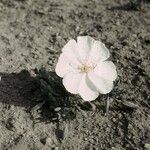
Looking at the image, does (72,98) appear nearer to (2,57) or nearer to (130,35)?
(2,57)

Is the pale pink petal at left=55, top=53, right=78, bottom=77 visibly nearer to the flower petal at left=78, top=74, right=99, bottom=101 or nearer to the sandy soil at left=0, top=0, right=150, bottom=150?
the flower petal at left=78, top=74, right=99, bottom=101

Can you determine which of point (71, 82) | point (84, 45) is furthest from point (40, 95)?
point (84, 45)

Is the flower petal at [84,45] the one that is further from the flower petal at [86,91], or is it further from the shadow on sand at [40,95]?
the shadow on sand at [40,95]

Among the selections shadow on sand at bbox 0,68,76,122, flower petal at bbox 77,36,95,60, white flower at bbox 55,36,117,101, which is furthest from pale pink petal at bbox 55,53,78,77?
shadow on sand at bbox 0,68,76,122

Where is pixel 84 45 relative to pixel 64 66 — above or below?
above

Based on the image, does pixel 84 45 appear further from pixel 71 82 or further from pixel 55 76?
pixel 55 76

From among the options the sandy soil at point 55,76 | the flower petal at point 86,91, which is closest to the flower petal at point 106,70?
the flower petal at point 86,91

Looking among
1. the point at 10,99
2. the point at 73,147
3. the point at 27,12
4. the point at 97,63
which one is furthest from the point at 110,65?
the point at 27,12
